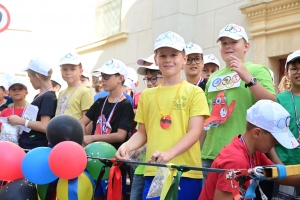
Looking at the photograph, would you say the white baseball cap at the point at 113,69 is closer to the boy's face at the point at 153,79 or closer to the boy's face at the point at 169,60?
the boy's face at the point at 153,79

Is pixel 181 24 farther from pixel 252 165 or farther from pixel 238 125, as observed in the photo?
pixel 252 165

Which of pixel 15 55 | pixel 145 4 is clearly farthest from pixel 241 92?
pixel 15 55

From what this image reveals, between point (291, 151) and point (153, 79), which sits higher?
point (153, 79)

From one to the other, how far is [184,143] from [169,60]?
2.42 feet

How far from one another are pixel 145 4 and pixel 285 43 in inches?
154

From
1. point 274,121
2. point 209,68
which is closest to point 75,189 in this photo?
point 274,121

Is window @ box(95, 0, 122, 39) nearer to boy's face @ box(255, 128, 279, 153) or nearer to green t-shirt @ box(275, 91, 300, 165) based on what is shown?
green t-shirt @ box(275, 91, 300, 165)

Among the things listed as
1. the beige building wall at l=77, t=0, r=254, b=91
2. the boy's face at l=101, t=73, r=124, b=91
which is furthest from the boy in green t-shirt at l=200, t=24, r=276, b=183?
the beige building wall at l=77, t=0, r=254, b=91

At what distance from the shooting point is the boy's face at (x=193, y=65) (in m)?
5.33

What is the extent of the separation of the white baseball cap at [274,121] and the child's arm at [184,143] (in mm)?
632

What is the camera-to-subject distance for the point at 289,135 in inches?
124

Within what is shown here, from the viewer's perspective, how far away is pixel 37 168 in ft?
12.3

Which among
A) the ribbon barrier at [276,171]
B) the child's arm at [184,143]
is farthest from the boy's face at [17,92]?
the ribbon barrier at [276,171]

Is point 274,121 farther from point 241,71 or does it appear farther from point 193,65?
point 193,65
